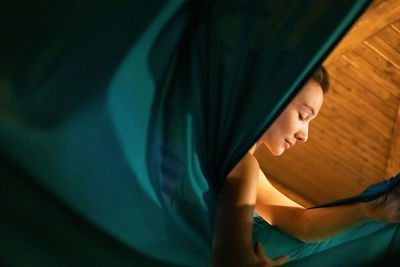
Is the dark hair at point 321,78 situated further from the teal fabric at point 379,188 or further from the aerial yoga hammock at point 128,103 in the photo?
the aerial yoga hammock at point 128,103

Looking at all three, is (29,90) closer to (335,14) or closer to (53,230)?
(53,230)

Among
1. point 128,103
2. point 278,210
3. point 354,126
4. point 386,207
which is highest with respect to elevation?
point 128,103

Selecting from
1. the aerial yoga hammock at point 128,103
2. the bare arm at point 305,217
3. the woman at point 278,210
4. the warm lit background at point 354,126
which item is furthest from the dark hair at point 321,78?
the warm lit background at point 354,126

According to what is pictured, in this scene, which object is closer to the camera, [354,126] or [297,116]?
[297,116]

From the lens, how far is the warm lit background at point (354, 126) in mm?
2176

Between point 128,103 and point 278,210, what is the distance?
815mm

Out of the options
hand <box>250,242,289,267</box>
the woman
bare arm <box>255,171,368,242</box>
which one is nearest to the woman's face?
the woman

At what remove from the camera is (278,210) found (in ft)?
4.94

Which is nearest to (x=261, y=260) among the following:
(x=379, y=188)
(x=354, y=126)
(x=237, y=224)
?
(x=237, y=224)

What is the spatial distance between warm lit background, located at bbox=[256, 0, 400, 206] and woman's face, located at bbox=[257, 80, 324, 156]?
0.72 metres

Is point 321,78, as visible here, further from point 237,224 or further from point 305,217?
point 237,224

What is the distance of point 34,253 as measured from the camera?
2.99 feet

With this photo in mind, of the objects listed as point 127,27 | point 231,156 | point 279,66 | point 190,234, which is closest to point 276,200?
point 190,234

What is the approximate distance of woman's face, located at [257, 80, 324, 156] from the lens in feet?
4.21
